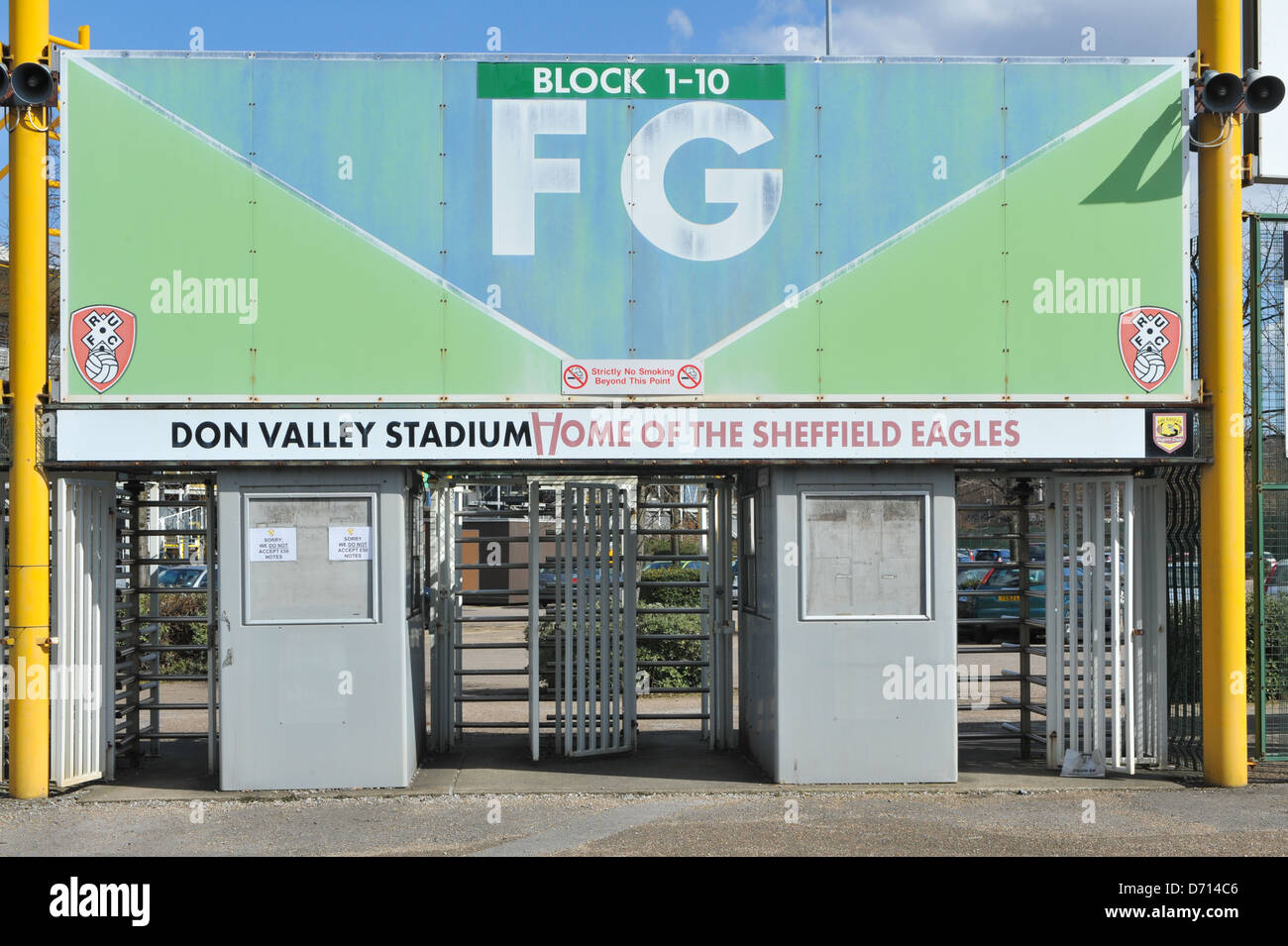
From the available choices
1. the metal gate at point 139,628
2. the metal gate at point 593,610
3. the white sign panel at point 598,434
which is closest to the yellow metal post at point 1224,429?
the white sign panel at point 598,434

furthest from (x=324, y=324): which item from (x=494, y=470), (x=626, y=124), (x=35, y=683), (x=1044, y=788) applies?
(x=1044, y=788)

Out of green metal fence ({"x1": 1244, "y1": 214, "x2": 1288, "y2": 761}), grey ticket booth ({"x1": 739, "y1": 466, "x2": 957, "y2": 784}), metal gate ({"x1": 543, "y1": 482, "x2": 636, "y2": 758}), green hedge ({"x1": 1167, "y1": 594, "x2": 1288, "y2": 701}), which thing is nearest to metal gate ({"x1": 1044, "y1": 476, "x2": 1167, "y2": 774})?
green hedge ({"x1": 1167, "y1": 594, "x2": 1288, "y2": 701})

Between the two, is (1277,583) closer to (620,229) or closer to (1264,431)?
(1264,431)

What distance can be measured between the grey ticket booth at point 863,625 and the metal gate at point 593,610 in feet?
6.19

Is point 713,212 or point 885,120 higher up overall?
point 885,120

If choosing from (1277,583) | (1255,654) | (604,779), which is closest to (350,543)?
(604,779)

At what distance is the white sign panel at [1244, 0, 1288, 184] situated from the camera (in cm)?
1123

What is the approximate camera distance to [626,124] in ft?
36.2

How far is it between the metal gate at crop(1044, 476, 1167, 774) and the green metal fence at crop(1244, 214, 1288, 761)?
2.39ft

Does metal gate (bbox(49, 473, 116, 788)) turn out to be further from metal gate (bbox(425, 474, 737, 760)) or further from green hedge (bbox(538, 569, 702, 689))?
green hedge (bbox(538, 569, 702, 689))

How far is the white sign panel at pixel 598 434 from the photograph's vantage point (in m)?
10.7

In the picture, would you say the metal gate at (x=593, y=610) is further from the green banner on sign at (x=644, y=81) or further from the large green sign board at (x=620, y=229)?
the green banner on sign at (x=644, y=81)

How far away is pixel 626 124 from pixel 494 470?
10.1ft
